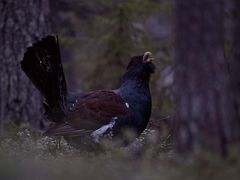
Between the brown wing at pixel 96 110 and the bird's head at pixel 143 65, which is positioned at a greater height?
the bird's head at pixel 143 65

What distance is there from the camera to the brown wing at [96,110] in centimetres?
905

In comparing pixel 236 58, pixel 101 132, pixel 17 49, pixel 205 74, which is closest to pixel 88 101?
pixel 101 132

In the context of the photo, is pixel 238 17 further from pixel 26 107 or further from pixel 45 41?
pixel 26 107

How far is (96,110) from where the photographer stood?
919 cm

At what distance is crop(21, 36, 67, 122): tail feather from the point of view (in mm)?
9523

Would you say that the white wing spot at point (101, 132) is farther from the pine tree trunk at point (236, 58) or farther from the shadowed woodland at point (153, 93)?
the pine tree trunk at point (236, 58)

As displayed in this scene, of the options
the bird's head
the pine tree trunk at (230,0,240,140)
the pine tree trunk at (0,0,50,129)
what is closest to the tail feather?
the bird's head

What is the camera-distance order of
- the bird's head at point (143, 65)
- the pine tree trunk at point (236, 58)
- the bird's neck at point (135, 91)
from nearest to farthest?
the pine tree trunk at point (236, 58) → the bird's neck at point (135, 91) → the bird's head at point (143, 65)

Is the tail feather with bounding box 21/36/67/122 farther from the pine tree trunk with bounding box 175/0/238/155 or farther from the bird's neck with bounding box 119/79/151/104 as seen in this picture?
the pine tree trunk with bounding box 175/0/238/155

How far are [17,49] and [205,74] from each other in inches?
227

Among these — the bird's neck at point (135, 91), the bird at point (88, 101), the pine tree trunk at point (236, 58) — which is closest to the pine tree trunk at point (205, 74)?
the pine tree trunk at point (236, 58)

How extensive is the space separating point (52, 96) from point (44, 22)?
5.84ft

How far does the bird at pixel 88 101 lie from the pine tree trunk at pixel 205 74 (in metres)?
3.33

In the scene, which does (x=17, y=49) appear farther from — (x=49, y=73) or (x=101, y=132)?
(x=101, y=132)
